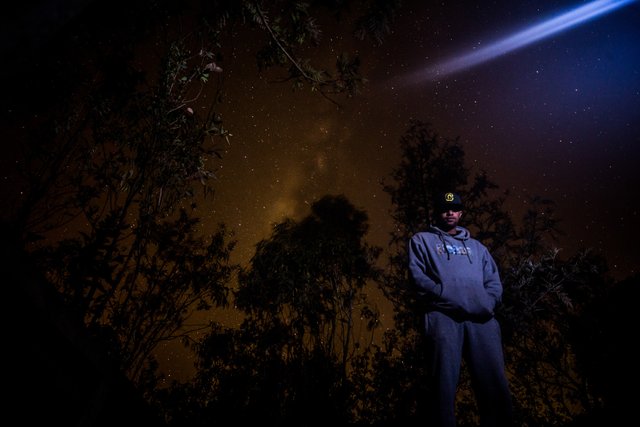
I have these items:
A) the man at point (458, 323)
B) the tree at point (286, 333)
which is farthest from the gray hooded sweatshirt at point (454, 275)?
the tree at point (286, 333)

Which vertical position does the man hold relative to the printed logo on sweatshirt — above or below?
below

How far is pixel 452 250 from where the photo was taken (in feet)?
10.5

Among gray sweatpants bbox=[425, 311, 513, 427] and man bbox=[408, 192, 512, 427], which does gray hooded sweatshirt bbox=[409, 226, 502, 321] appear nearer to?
man bbox=[408, 192, 512, 427]

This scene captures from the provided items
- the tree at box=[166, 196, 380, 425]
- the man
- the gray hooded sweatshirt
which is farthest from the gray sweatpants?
the tree at box=[166, 196, 380, 425]

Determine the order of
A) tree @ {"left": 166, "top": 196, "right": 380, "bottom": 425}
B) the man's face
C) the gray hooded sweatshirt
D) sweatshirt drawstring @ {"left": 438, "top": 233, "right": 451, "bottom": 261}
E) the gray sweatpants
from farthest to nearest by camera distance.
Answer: tree @ {"left": 166, "top": 196, "right": 380, "bottom": 425}
the man's face
sweatshirt drawstring @ {"left": 438, "top": 233, "right": 451, "bottom": 261}
the gray hooded sweatshirt
the gray sweatpants

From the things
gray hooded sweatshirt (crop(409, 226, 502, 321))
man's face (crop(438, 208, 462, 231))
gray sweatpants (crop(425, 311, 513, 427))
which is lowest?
gray sweatpants (crop(425, 311, 513, 427))

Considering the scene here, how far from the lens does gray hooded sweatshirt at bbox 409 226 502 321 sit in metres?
2.72

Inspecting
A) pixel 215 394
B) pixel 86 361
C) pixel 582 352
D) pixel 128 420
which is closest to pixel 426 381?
pixel 128 420

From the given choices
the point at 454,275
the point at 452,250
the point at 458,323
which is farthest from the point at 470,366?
the point at 452,250

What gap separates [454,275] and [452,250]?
1.31 ft

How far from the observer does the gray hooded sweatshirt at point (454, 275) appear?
107 inches

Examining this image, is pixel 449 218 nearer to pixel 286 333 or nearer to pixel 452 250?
pixel 452 250

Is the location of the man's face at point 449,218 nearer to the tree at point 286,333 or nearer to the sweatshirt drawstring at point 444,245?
the sweatshirt drawstring at point 444,245

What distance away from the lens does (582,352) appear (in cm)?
1233
